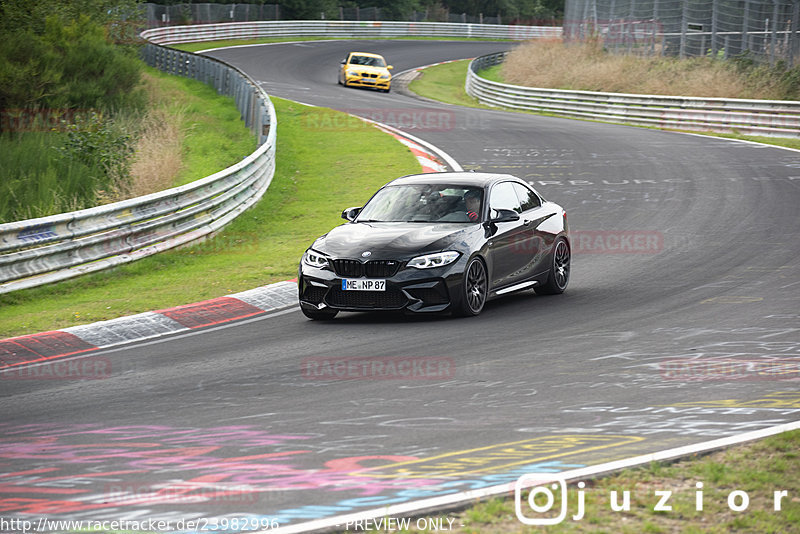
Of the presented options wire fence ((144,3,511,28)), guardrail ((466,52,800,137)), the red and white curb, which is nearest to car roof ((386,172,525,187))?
the red and white curb

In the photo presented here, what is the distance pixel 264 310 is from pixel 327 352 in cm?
271

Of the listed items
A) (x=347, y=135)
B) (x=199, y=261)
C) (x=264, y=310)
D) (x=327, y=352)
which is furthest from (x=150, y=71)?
(x=327, y=352)

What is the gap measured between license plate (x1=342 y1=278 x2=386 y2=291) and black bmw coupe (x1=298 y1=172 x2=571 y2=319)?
0.03 feet

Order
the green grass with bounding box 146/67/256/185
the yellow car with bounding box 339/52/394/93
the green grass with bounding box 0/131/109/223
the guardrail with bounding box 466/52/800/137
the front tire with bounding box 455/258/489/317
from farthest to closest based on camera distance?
the yellow car with bounding box 339/52/394/93
the guardrail with bounding box 466/52/800/137
the green grass with bounding box 146/67/256/185
the green grass with bounding box 0/131/109/223
the front tire with bounding box 455/258/489/317

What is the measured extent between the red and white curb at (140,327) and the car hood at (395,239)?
133 centimetres

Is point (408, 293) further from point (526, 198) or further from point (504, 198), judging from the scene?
point (526, 198)

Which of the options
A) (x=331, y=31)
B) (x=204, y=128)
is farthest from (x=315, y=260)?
(x=331, y=31)

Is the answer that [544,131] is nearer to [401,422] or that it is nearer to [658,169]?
[658,169]

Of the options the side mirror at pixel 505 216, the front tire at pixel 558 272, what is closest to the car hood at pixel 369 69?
the front tire at pixel 558 272

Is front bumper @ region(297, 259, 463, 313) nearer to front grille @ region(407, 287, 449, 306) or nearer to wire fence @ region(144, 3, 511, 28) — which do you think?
front grille @ region(407, 287, 449, 306)

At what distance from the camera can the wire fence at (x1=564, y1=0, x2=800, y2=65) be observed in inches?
1339

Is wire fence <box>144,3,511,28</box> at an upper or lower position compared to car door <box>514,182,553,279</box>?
upper

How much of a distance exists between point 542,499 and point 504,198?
7.56 m

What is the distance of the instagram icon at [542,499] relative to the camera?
16.1 feet
